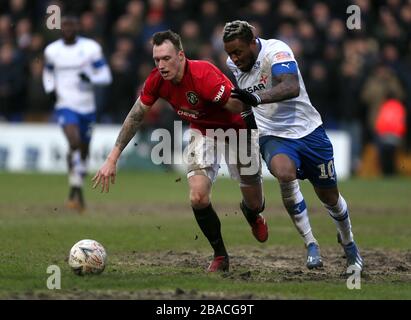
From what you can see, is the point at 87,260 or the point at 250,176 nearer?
the point at 87,260

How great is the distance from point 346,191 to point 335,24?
5565 millimetres

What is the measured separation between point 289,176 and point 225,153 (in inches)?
30.8

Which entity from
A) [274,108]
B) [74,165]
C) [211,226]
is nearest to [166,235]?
[74,165]

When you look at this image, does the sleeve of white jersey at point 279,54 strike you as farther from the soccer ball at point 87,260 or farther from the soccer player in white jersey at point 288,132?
the soccer ball at point 87,260

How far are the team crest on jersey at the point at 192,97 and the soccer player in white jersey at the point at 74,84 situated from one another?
7.44 m

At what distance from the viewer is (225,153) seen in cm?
1045

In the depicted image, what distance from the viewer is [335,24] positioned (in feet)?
83.1

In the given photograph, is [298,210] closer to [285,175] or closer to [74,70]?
[285,175]

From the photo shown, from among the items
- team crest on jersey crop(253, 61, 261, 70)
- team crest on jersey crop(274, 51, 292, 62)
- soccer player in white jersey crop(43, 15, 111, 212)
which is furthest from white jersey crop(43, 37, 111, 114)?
team crest on jersey crop(274, 51, 292, 62)

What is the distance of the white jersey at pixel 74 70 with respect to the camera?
687 inches

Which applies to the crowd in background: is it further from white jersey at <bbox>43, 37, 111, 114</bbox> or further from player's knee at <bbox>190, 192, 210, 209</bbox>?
player's knee at <bbox>190, 192, 210, 209</bbox>

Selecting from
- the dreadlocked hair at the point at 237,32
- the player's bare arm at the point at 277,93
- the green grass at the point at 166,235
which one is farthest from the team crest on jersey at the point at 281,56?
the green grass at the point at 166,235

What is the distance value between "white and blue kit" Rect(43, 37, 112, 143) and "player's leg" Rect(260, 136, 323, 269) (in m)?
7.53

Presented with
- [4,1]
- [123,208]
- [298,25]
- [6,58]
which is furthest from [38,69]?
[123,208]
